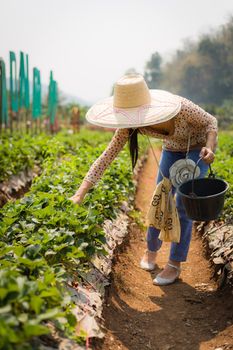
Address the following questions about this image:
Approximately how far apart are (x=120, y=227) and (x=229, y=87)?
51.6 meters

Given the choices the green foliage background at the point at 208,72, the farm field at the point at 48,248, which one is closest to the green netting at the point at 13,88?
the farm field at the point at 48,248

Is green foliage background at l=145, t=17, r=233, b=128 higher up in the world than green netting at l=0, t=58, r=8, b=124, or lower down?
lower down

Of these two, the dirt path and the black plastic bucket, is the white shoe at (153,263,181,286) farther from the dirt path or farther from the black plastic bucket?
the black plastic bucket

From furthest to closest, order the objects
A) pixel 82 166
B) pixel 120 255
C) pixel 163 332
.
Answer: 1. pixel 82 166
2. pixel 120 255
3. pixel 163 332

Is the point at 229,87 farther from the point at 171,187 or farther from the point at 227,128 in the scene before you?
the point at 171,187

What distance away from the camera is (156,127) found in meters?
3.46

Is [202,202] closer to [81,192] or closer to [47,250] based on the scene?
[81,192]

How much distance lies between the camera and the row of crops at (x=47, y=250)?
6.21 ft

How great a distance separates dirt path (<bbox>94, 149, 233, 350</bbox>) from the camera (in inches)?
115

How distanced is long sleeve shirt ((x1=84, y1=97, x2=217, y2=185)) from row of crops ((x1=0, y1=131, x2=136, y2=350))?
0.32 m

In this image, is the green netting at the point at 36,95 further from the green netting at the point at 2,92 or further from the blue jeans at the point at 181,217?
the blue jeans at the point at 181,217

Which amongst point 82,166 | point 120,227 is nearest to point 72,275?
point 120,227

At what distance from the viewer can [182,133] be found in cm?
347

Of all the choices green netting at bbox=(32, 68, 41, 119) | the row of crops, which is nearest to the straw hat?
the row of crops
